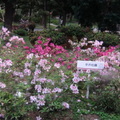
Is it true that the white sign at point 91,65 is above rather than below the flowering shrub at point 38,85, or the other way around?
above

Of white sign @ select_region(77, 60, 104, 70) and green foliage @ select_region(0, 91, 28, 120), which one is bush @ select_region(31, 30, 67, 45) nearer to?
white sign @ select_region(77, 60, 104, 70)

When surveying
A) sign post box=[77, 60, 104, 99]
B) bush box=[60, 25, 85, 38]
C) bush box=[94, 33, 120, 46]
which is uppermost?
sign post box=[77, 60, 104, 99]

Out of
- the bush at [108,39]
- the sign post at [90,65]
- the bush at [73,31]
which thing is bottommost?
the bush at [108,39]

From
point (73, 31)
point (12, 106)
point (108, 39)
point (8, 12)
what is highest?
point (8, 12)

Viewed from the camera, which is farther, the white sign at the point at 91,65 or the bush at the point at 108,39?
the bush at the point at 108,39

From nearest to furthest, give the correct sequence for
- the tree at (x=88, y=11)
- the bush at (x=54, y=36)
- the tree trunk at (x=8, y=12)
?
1. the bush at (x=54, y=36)
2. the tree trunk at (x=8, y=12)
3. the tree at (x=88, y=11)

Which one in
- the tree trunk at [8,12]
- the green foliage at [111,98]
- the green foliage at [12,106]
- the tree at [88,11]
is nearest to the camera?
the green foliage at [12,106]

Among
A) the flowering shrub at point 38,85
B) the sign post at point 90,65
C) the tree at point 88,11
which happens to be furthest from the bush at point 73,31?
the sign post at point 90,65

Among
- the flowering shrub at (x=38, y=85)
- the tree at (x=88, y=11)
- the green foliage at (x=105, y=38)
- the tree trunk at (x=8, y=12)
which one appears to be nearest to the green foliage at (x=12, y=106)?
the flowering shrub at (x=38, y=85)

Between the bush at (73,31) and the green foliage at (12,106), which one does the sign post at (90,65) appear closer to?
the green foliage at (12,106)

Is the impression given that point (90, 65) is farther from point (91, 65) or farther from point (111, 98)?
point (111, 98)

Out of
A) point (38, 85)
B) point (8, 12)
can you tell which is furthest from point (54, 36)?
point (38, 85)

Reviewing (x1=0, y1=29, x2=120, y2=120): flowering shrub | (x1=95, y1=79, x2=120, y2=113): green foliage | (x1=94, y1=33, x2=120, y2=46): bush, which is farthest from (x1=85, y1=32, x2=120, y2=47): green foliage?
(x1=95, y1=79, x2=120, y2=113): green foliage

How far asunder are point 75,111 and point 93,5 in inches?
485
